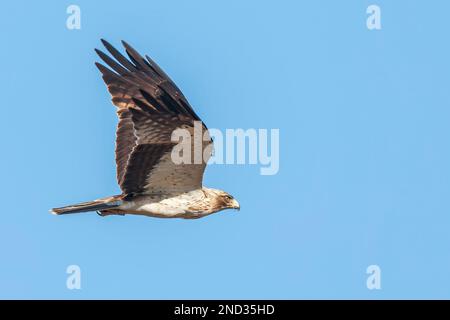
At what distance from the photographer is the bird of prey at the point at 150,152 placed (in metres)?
12.9

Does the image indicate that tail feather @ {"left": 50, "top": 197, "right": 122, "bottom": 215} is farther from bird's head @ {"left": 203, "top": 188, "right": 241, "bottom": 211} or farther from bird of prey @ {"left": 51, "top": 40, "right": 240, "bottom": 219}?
bird's head @ {"left": 203, "top": 188, "right": 241, "bottom": 211}

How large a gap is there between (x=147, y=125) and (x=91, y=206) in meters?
1.45

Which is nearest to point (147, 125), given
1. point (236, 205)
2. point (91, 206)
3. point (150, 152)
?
point (150, 152)

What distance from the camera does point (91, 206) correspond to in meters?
13.4

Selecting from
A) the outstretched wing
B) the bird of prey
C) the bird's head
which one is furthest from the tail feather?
the bird's head

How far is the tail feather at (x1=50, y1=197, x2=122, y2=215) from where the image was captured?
43.9 feet

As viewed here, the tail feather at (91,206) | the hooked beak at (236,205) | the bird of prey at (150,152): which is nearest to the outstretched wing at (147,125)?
the bird of prey at (150,152)

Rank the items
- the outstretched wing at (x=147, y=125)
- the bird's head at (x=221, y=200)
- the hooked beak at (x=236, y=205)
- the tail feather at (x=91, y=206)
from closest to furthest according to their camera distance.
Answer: the outstretched wing at (x=147, y=125) < the tail feather at (x=91, y=206) < the bird's head at (x=221, y=200) < the hooked beak at (x=236, y=205)

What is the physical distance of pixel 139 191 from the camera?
13852mm

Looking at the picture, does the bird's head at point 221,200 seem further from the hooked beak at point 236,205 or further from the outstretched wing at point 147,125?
the outstretched wing at point 147,125

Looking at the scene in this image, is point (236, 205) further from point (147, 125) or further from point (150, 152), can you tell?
point (147, 125)

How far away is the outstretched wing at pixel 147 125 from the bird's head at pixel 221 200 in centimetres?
30

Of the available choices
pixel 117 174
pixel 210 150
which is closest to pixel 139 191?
pixel 117 174

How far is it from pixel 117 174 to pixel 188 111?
1.84 metres
